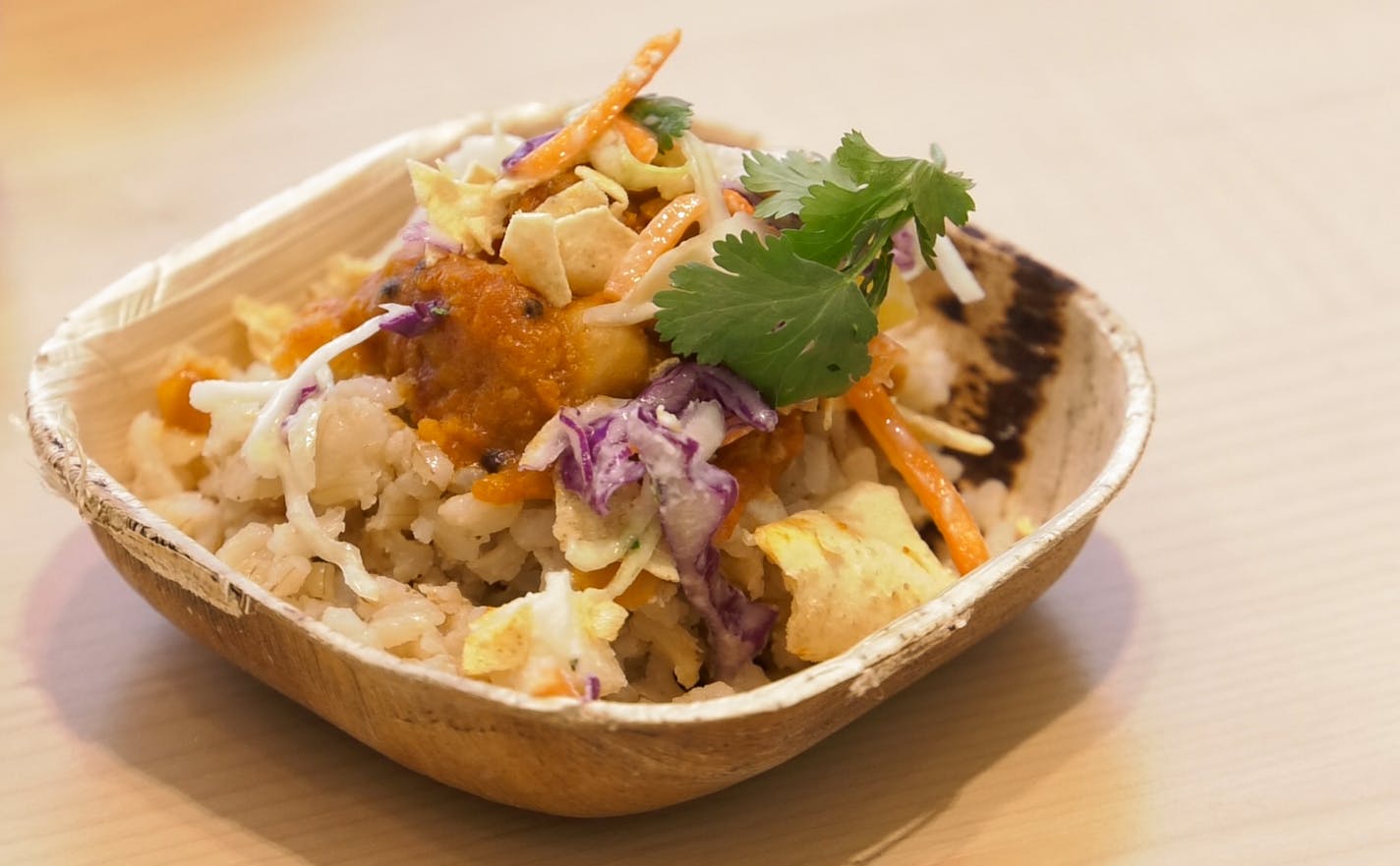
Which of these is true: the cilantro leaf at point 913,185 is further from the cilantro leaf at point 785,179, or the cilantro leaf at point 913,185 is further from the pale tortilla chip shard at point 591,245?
the pale tortilla chip shard at point 591,245

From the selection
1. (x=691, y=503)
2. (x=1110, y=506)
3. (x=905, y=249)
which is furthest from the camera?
(x=1110, y=506)

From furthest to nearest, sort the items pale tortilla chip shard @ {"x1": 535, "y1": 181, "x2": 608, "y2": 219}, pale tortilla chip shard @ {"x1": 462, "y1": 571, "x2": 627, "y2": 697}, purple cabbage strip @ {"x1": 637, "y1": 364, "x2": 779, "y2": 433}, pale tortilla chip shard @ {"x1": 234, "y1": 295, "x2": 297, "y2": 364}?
pale tortilla chip shard @ {"x1": 234, "y1": 295, "x2": 297, "y2": 364}
pale tortilla chip shard @ {"x1": 535, "y1": 181, "x2": 608, "y2": 219}
purple cabbage strip @ {"x1": 637, "y1": 364, "x2": 779, "y2": 433}
pale tortilla chip shard @ {"x1": 462, "y1": 571, "x2": 627, "y2": 697}

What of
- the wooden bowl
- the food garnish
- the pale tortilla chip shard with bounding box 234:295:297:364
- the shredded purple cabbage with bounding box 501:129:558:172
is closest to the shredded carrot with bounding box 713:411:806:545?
the food garnish

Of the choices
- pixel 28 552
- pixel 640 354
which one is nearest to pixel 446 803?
pixel 640 354

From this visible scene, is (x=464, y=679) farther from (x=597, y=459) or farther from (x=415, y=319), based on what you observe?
(x=415, y=319)

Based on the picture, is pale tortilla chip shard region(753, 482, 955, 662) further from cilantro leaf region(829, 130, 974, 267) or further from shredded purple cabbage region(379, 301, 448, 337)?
shredded purple cabbage region(379, 301, 448, 337)

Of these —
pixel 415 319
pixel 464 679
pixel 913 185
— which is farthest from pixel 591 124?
pixel 464 679
